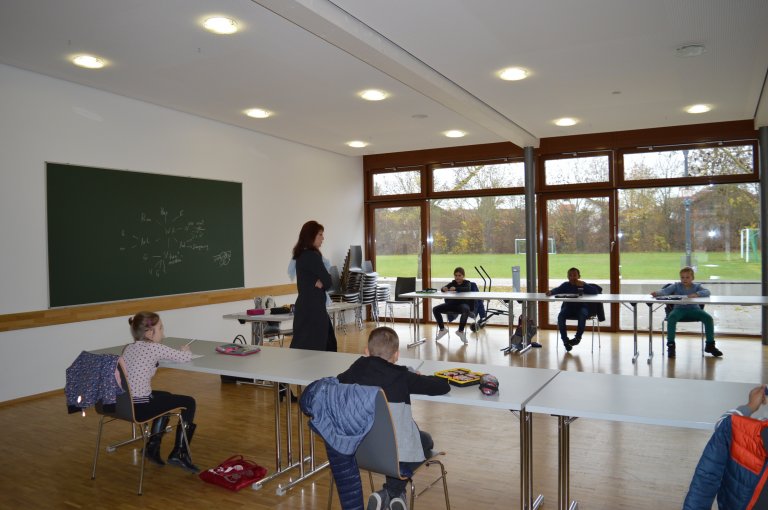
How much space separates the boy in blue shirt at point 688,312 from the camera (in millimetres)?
6864

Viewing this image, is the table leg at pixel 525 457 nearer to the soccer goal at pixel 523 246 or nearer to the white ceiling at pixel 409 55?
the white ceiling at pixel 409 55

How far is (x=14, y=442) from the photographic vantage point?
A: 426 centimetres

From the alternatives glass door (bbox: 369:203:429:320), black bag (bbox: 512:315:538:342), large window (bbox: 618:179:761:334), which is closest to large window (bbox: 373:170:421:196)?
glass door (bbox: 369:203:429:320)

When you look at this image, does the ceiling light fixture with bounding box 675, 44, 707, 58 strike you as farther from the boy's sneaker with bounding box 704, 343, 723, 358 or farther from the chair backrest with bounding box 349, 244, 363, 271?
the chair backrest with bounding box 349, 244, 363, 271

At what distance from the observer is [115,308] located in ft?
20.3

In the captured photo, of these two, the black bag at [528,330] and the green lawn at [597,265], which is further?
the green lawn at [597,265]

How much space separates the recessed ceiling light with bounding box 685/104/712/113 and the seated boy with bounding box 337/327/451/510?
629 cm

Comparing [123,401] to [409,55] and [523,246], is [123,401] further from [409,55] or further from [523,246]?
[523,246]

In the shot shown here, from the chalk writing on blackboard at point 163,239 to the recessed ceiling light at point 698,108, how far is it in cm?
632

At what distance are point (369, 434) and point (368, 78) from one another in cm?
416

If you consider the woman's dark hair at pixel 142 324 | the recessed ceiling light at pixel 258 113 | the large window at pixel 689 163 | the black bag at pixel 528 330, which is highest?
the recessed ceiling light at pixel 258 113

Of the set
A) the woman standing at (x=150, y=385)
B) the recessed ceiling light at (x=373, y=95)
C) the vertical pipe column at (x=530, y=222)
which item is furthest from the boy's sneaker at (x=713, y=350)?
the woman standing at (x=150, y=385)

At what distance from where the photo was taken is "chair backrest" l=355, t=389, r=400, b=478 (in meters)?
2.30

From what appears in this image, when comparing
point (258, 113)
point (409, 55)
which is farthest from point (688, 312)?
point (258, 113)
